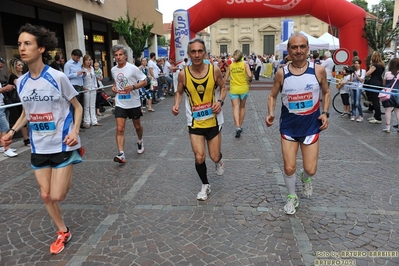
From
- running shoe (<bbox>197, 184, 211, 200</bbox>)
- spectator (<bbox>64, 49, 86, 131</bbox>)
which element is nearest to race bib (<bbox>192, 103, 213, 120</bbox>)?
running shoe (<bbox>197, 184, 211, 200</bbox>)

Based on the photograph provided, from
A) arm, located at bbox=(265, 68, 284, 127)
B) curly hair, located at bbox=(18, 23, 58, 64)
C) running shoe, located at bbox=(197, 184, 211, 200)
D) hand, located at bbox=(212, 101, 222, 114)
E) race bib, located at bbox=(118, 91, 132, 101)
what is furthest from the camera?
race bib, located at bbox=(118, 91, 132, 101)

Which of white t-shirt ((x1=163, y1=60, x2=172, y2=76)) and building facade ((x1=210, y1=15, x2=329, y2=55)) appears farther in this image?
building facade ((x1=210, y1=15, x2=329, y2=55))

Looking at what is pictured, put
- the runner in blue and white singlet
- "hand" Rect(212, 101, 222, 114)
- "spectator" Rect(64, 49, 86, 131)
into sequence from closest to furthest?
the runner in blue and white singlet < "hand" Rect(212, 101, 222, 114) < "spectator" Rect(64, 49, 86, 131)

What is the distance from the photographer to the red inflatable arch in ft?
44.5

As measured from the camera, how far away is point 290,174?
3.79 meters

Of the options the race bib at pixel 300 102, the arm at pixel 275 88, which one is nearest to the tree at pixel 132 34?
the arm at pixel 275 88

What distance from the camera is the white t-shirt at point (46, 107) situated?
300 centimetres

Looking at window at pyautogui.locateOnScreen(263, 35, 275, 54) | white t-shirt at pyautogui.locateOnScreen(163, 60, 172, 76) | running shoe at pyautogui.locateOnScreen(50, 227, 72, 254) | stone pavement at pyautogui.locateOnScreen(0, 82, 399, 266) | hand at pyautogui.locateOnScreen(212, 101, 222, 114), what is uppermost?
window at pyautogui.locateOnScreen(263, 35, 275, 54)

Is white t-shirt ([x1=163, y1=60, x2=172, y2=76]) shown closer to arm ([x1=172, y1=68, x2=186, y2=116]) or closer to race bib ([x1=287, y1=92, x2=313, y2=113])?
arm ([x1=172, y1=68, x2=186, y2=116])

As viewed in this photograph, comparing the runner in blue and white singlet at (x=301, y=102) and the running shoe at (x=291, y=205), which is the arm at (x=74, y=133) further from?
the running shoe at (x=291, y=205)

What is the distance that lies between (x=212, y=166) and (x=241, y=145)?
1547mm

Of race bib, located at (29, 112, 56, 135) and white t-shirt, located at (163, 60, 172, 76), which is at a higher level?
white t-shirt, located at (163, 60, 172, 76)

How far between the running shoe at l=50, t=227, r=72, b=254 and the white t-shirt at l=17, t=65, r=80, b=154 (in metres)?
0.82

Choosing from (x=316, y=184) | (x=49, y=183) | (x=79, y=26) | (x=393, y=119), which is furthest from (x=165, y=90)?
(x=49, y=183)
